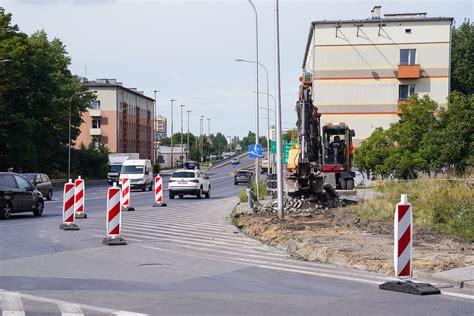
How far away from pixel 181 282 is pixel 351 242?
18.3ft

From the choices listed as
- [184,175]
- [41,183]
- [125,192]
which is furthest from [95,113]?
[125,192]

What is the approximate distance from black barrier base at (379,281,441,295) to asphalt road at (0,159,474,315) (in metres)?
0.13

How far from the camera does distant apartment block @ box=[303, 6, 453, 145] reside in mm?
65562

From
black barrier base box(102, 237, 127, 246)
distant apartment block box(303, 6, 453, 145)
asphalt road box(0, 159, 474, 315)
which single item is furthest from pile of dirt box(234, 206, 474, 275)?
distant apartment block box(303, 6, 453, 145)

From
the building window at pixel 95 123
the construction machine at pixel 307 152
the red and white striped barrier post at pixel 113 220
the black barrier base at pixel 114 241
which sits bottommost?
the black barrier base at pixel 114 241

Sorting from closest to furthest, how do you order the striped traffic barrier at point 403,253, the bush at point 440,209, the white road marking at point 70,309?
1. the white road marking at point 70,309
2. the striped traffic barrier at point 403,253
3. the bush at point 440,209

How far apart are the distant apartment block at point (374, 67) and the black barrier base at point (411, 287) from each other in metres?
56.5

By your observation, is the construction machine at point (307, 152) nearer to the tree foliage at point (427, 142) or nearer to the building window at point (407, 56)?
the tree foliage at point (427, 142)

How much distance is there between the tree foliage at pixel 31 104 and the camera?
5916cm

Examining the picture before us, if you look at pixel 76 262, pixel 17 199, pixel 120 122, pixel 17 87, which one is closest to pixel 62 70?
pixel 17 87

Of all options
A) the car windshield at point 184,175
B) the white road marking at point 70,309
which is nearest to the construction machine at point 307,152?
the car windshield at point 184,175

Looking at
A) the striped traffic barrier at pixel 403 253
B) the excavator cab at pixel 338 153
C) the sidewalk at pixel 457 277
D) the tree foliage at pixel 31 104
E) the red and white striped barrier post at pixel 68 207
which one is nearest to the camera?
the striped traffic barrier at pixel 403 253

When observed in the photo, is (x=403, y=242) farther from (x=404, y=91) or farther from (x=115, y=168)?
(x=404, y=91)

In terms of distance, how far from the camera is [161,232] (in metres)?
18.3
